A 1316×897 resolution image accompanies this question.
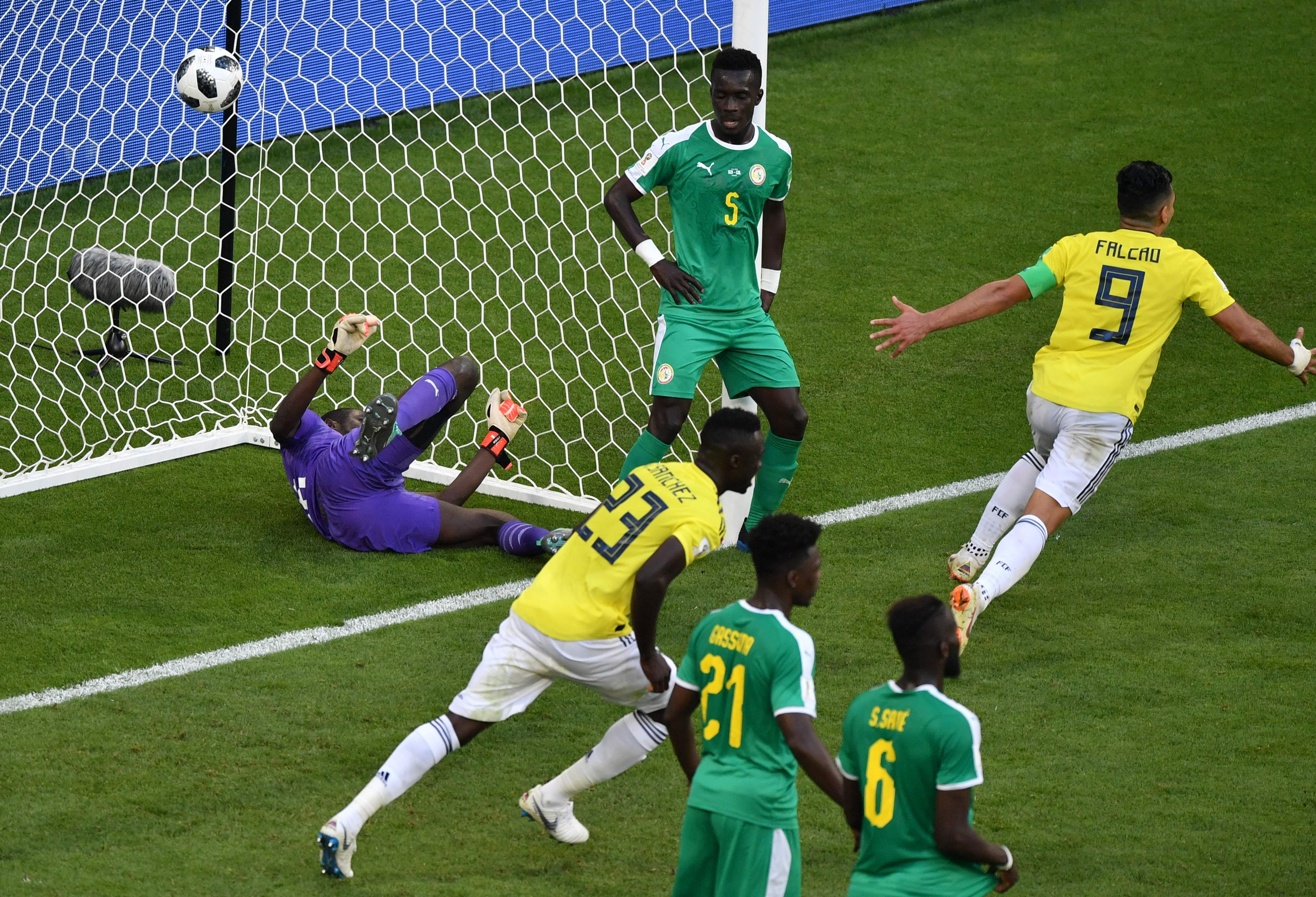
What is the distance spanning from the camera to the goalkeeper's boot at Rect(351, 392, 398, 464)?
6883 millimetres

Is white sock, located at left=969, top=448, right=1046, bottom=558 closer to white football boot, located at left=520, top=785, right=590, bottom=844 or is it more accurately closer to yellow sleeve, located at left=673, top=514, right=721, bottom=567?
yellow sleeve, located at left=673, top=514, right=721, bottom=567

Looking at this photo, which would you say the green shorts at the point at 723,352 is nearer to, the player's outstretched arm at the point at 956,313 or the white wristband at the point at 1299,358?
the player's outstretched arm at the point at 956,313

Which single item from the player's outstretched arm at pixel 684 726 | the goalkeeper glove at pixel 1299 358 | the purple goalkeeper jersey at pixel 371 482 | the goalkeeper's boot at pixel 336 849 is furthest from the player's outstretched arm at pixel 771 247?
the goalkeeper's boot at pixel 336 849

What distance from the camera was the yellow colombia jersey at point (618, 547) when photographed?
4738mm

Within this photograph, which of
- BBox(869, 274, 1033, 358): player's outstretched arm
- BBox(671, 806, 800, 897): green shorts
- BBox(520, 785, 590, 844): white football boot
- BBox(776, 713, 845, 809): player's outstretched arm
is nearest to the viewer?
BBox(776, 713, 845, 809): player's outstretched arm

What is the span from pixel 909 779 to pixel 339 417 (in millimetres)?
4401

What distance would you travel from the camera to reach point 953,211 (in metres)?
11.0

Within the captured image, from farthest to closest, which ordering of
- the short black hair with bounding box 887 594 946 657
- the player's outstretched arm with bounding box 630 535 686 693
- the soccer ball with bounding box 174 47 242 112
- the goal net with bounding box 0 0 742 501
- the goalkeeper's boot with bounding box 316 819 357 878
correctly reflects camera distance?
the goal net with bounding box 0 0 742 501
the soccer ball with bounding box 174 47 242 112
the goalkeeper's boot with bounding box 316 819 357 878
the player's outstretched arm with bounding box 630 535 686 693
the short black hair with bounding box 887 594 946 657

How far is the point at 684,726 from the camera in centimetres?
441

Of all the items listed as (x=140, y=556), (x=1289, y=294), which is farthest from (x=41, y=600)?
(x=1289, y=294)

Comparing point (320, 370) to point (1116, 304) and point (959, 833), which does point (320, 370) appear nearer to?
point (1116, 304)

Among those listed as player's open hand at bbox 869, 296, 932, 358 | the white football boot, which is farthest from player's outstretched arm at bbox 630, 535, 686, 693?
player's open hand at bbox 869, 296, 932, 358

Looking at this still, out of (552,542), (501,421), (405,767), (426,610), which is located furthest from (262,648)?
(405,767)

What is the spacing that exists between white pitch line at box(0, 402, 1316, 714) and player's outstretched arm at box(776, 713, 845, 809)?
2987mm
